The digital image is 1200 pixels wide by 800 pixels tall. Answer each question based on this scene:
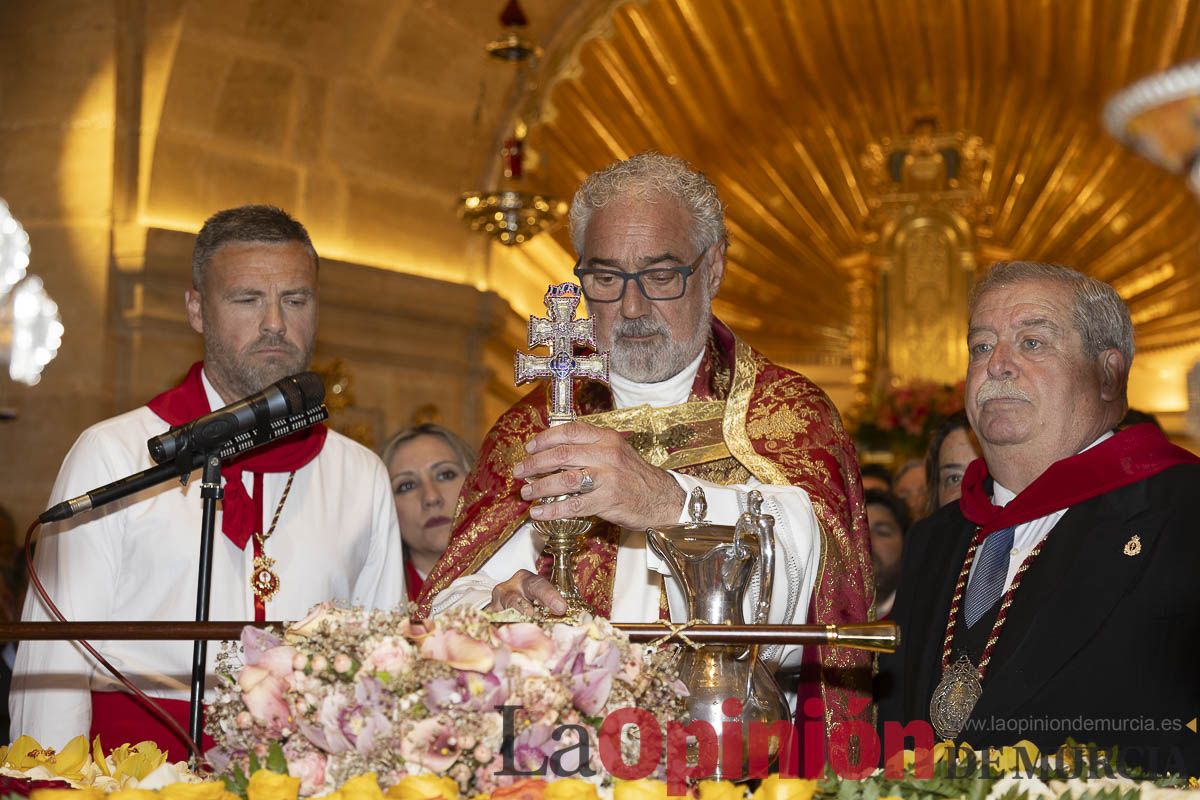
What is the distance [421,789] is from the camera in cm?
192

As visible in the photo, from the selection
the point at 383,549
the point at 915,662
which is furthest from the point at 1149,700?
the point at 383,549

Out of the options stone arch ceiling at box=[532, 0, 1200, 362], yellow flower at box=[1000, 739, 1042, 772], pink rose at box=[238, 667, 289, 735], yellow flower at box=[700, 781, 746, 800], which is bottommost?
yellow flower at box=[700, 781, 746, 800]

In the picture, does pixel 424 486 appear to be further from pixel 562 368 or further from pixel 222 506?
pixel 562 368

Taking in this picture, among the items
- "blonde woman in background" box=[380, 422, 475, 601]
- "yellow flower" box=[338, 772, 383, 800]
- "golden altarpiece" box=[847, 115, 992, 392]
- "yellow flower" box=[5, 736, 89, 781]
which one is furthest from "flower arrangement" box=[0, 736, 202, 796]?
"golden altarpiece" box=[847, 115, 992, 392]

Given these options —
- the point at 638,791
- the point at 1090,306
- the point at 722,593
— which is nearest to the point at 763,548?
the point at 722,593

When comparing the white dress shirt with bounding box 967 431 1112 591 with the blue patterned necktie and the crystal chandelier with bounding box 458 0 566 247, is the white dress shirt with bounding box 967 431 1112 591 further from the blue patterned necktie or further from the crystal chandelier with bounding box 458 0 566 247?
the crystal chandelier with bounding box 458 0 566 247

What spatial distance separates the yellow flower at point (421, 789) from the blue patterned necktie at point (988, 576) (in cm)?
179

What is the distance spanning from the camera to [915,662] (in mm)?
3518

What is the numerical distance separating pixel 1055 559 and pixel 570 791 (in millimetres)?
1740

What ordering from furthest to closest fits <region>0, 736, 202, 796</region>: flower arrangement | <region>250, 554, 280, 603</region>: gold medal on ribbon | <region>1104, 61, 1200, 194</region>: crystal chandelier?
<region>250, 554, 280, 603</region>: gold medal on ribbon → <region>0, 736, 202, 796</region>: flower arrangement → <region>1104, 61, 1200, 194</region>: crystal chandelier

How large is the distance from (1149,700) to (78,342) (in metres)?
5.42

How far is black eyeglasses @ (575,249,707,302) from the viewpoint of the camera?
11.2 ft

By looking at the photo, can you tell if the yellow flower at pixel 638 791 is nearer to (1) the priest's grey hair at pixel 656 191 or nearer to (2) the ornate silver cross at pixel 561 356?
(2) the ornate silver cross at pixel 561 356

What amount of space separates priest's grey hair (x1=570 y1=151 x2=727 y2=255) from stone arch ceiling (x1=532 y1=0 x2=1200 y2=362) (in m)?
6.32
